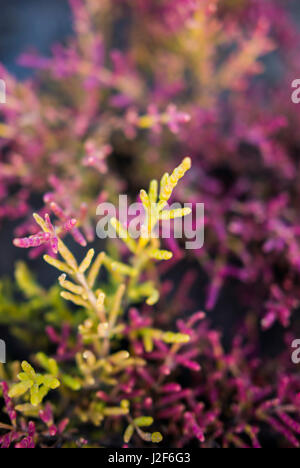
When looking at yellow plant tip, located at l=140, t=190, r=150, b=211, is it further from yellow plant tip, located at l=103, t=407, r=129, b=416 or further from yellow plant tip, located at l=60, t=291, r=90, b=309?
yellow plant tip, located at l=103, t=407, r=129, b=416

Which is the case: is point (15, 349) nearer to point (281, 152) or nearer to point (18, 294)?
point (18, 294)

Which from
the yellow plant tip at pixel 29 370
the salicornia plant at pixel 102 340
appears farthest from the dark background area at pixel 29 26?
the yellow plant tip at pixel 29 370

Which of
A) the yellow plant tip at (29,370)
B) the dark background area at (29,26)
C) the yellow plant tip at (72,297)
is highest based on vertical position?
the dark background area at (29,26)

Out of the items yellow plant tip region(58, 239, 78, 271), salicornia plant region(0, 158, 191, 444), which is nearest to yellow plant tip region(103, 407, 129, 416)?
salicornia plant region(0, 158, 191, 444)

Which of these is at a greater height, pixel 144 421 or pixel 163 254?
pixel 163 254

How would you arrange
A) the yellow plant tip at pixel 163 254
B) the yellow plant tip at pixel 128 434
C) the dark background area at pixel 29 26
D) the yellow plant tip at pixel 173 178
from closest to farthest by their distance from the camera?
the yellow plant tip at pixel 173 178 → the yellow plant tip at pixel 163 254 → the yellow plant tip at pixel 128 434 → the dark background area at pixel 29 26

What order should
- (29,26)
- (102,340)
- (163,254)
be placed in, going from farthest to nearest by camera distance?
(29,26) < (102,340) < (163,254)

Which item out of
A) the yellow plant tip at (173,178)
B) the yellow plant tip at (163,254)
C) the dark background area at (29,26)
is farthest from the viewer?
the dark background area at (29,26)

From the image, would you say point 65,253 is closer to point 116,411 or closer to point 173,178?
point 173,178

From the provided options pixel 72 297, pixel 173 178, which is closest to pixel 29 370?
pixel 72 297

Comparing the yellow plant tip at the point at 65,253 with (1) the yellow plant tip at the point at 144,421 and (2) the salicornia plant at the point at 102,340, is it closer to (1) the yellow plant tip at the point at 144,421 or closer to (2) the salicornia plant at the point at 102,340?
(2) the salicornia plant at the point at 102,340

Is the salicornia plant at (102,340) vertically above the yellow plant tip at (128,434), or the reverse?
the salicornia plant at (102,340)
